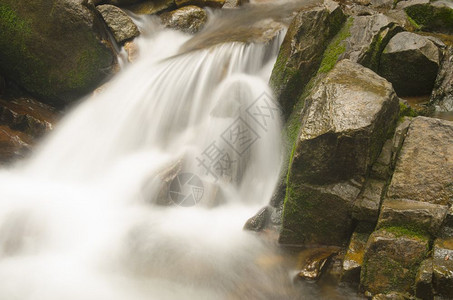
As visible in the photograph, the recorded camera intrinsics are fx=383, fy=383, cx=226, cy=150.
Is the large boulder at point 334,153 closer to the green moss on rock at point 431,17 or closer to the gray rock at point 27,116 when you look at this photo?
the green moss on rock at point 431,17

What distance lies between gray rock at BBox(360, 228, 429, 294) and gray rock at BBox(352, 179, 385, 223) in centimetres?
36

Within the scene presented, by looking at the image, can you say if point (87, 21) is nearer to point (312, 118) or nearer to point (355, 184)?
point (312, 118)

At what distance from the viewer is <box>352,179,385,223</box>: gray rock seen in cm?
428

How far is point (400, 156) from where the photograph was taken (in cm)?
445

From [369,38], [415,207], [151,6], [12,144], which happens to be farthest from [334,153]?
[151,6]

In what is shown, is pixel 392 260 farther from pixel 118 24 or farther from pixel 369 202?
pixel 118 24

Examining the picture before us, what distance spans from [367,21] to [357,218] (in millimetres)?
3602

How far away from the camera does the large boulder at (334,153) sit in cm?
429

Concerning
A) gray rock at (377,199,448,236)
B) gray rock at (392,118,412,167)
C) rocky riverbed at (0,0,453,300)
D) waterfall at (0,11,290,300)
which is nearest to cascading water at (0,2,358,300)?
waterfall at (0,11,290,300)

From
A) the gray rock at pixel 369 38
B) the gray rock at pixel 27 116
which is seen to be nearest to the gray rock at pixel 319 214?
the gray rock at pixel 369 38

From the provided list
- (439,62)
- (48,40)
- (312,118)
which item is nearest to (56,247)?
(312,118)

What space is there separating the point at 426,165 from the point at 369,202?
2.43 feet

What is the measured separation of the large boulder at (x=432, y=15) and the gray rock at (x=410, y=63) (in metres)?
1.93

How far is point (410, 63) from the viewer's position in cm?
606
